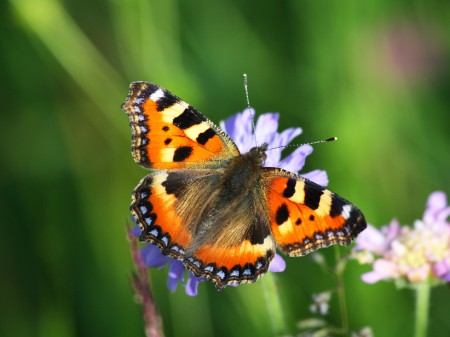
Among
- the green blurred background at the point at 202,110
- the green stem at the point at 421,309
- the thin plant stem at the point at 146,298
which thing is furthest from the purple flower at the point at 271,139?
the thin plant stem at the point at 146,298

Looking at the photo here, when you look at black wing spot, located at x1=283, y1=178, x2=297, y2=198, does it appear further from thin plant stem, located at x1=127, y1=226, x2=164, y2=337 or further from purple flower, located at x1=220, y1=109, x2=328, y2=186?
thin plant stem, located at x1=127, y1=226, x2=164, y2=337

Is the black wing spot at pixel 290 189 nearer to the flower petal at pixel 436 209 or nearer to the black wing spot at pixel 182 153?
the black wing spot at pixel 182 153

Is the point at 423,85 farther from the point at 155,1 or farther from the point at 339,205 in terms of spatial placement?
the point at 339,205

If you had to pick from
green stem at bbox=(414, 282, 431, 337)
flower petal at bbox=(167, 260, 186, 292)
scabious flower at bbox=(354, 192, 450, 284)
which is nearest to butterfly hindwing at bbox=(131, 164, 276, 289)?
flower petal at bbox=(167, 260, 186, 292)

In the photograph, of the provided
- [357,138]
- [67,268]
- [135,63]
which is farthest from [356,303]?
[135,63]

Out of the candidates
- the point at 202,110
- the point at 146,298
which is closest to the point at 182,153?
the point at 146,298

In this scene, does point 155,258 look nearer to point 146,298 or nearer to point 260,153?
point 260,153
